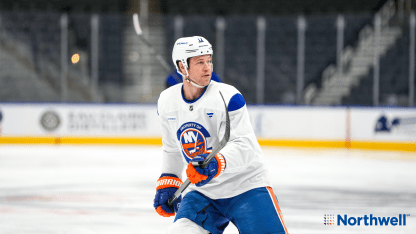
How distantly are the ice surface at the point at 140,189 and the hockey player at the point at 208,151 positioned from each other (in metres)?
1.07

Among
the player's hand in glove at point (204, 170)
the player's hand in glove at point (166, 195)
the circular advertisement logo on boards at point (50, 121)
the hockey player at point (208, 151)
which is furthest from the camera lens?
the circular advertisement logo on boards at point (50, 121)

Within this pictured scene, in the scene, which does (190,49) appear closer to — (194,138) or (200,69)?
(200,69)

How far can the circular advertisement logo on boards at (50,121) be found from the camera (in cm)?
915

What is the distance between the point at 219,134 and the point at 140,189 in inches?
111

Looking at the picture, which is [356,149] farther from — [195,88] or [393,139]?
[195,88]

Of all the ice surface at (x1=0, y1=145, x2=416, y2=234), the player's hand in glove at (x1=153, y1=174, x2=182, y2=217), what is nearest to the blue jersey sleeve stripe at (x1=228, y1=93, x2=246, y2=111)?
the player's hand in glove at (x1=153, y1=174, x2=182, y2=217)

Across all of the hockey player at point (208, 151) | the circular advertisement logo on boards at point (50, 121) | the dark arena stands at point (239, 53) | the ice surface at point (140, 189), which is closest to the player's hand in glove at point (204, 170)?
the hockey player at point (208, 151)

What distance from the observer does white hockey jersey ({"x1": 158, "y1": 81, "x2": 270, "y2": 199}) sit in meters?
1.92

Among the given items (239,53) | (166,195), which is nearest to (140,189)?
(166,195)

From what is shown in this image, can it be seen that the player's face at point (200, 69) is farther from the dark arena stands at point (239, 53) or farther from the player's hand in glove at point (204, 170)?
the dark arena stands at point (239, 53)

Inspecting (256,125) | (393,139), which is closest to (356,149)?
(393,139)

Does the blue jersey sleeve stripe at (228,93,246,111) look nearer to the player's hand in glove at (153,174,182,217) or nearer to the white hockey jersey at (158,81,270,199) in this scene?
the white hockey jersey at (158,81,270,199)

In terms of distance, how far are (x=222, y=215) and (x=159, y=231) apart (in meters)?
1.07

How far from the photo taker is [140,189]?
464 centimetres
